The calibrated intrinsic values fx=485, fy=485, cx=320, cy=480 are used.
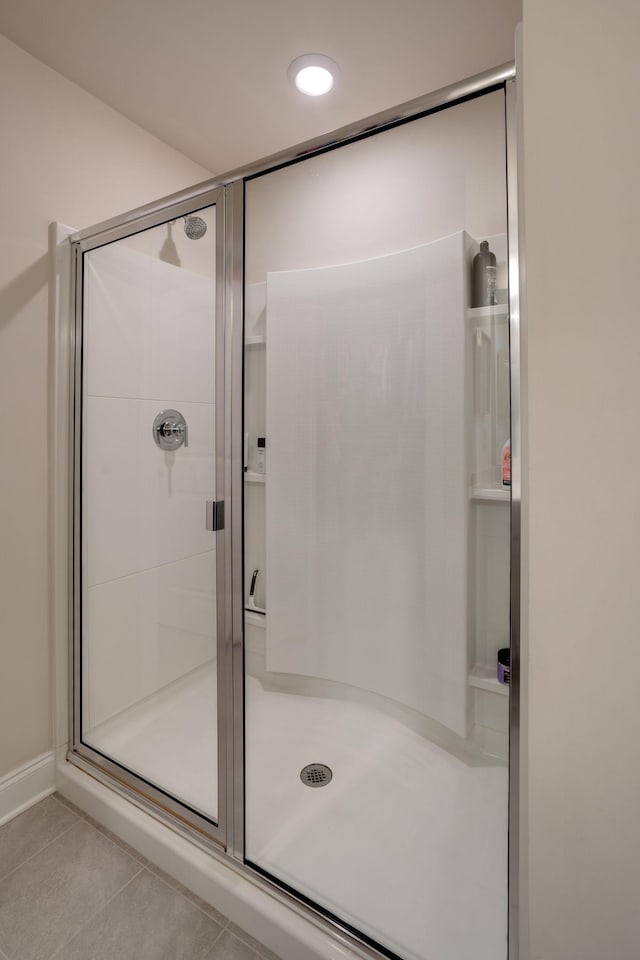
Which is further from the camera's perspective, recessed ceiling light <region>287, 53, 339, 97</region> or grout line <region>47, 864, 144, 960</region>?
recessed ceiling light <region>287, 53, 339, 97</region>

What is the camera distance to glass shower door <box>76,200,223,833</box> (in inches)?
49.4

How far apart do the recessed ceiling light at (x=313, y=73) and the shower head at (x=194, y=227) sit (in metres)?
0.63

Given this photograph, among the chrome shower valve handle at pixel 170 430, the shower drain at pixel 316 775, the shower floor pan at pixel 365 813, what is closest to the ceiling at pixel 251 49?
the chrome shower valve handle at pixel 170 430

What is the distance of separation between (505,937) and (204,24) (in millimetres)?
2153

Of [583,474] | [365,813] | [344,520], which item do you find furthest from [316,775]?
[583,474]

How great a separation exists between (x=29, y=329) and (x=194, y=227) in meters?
0.63

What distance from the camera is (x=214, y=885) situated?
115cm

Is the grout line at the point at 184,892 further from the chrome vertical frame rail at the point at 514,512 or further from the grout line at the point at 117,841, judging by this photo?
the chrome vertical frame rail at the point at 514,512

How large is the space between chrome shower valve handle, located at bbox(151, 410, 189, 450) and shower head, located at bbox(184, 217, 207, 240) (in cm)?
45

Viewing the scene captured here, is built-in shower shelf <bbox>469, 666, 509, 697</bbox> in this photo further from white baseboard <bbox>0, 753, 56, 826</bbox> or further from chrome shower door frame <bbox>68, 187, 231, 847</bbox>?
white baseboard <bbox>0, 753, 56, 826</bbox>

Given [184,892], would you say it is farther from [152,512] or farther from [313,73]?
[313,73]

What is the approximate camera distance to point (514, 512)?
0.79 metres

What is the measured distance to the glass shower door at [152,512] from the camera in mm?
1255

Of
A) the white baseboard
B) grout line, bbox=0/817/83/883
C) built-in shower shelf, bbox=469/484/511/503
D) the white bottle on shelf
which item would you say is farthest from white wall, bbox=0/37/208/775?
built-in shower shelf, bbox=469/484/511/503
